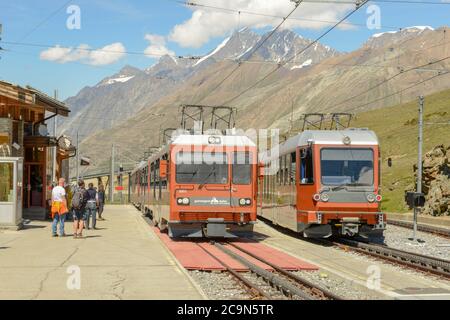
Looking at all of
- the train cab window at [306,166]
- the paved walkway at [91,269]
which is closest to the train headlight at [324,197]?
the train cab window at [306,166]

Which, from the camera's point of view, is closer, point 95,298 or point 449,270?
point 95,298

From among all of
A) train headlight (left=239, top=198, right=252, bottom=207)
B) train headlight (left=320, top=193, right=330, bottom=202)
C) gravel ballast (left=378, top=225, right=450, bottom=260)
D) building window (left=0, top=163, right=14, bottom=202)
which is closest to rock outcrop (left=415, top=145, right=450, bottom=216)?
gravel ballast (left=378, top=225, right=450, bottom=260)

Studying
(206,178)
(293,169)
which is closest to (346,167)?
(293,169)

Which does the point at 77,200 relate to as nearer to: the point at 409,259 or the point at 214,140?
the point at 214,140

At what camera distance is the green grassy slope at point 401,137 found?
181 ft

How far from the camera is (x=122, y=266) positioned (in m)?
14.1

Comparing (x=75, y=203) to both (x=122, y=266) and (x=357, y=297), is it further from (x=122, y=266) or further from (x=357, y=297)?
(x=357, y=297)

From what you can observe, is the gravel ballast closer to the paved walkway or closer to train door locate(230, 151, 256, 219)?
train door locate(230, 151, 256, 219)

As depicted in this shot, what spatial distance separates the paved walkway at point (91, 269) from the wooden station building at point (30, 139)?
6.66 meters

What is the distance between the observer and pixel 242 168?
2017 centimetres

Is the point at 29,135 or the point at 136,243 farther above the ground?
the point at 29,135

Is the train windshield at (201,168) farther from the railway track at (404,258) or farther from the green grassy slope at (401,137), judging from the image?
the green grassy slope at (401,137)

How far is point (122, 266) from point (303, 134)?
895 centimetres

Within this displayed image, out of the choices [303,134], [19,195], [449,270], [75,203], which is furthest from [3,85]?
[449,270]
